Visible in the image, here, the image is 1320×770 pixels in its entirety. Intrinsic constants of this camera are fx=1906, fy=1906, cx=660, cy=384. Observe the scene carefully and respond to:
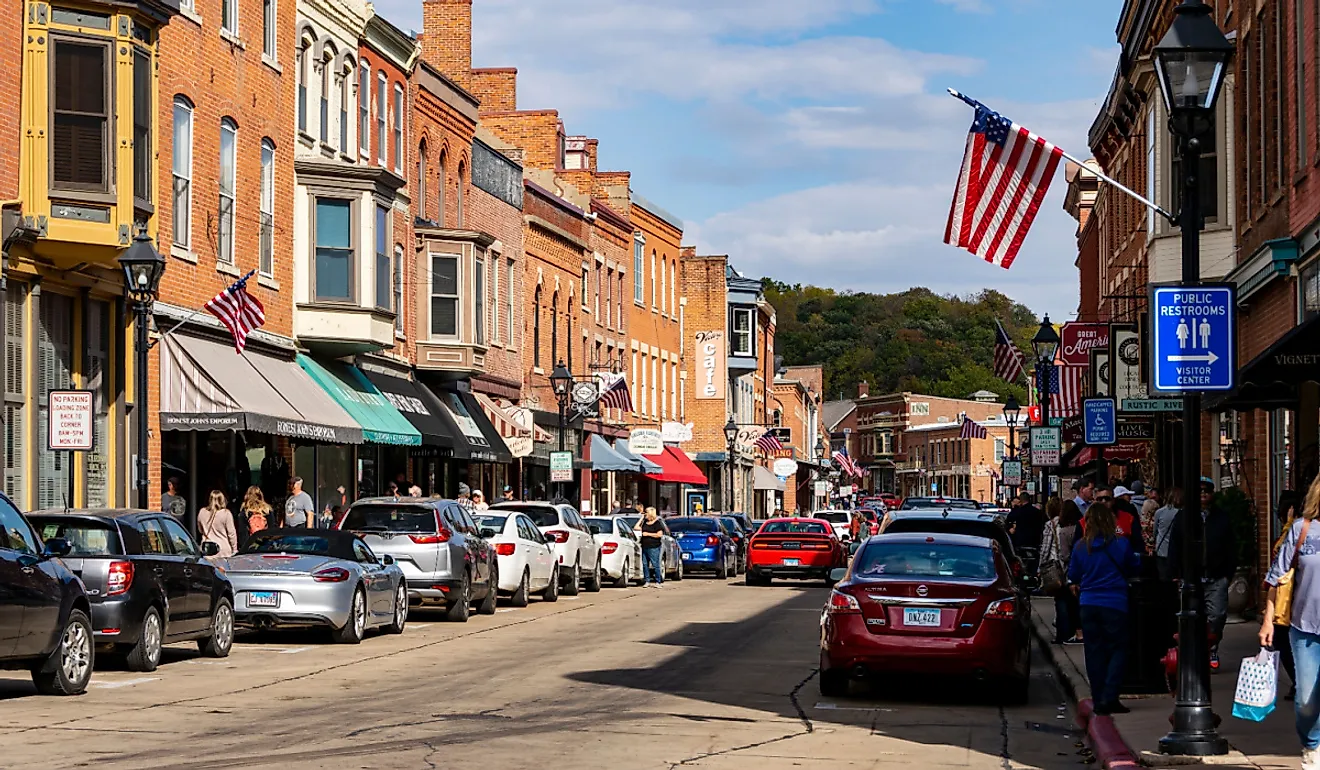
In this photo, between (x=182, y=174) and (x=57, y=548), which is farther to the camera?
(x=182, y=174)

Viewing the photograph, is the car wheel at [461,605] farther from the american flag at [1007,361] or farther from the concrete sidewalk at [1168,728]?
Result: the american flag at [1007,361]

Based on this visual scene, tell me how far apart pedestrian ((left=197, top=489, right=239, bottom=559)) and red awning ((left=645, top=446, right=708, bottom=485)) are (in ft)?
128

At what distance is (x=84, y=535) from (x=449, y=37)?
38.2 m

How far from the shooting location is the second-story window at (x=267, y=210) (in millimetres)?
34875

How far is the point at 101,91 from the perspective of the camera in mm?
25828

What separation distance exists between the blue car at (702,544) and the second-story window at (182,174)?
18.7m

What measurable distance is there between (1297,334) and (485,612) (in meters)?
15.8

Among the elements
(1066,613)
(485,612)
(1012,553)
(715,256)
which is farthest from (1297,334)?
(715,256)

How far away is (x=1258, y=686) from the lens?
35.6ft

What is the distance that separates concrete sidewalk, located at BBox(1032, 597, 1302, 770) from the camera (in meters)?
12.2

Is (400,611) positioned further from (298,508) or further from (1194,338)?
(1194,338)

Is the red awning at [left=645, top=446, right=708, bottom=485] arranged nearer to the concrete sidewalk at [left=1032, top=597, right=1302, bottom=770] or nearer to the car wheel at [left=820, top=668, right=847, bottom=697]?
the concrete sidewalk at [left=1032, top=597, right=1302, bottom=770]

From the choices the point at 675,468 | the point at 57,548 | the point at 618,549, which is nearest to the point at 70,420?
the point at 57,548

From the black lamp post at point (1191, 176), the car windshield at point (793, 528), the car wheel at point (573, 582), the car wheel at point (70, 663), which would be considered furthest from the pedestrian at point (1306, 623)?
the car windshield at point (793, 528)
